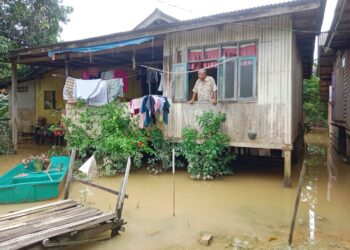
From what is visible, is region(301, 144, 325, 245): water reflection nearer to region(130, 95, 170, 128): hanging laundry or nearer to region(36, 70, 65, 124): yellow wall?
region(130, 95, 170, 128): hanging laundry

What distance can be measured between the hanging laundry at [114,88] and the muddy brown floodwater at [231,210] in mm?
2863

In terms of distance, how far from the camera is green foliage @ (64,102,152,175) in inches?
335

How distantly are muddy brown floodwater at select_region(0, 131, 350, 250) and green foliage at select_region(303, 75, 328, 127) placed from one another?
1663 centimetres

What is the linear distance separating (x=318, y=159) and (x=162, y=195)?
7370 millimetres

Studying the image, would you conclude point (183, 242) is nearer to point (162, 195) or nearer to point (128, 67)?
point (162, 195)

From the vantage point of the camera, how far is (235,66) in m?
7.98

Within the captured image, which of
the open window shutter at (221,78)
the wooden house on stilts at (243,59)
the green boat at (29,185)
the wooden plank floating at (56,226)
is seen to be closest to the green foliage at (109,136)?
the wooden house on stilts at (243,59)

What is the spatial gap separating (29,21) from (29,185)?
32.0 ft

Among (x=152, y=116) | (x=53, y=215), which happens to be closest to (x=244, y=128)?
(x=152, y=116)

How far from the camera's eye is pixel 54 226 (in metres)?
4.04

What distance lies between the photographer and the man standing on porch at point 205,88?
838 centimetres

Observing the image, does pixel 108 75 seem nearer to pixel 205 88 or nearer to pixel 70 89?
pixel 70 89

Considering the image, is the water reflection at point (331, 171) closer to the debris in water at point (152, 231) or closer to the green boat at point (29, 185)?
the debris in water at point (152, 231)

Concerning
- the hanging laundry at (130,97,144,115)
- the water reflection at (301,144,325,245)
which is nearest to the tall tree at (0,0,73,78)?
the hanging laundry at (130,97,144,115)
